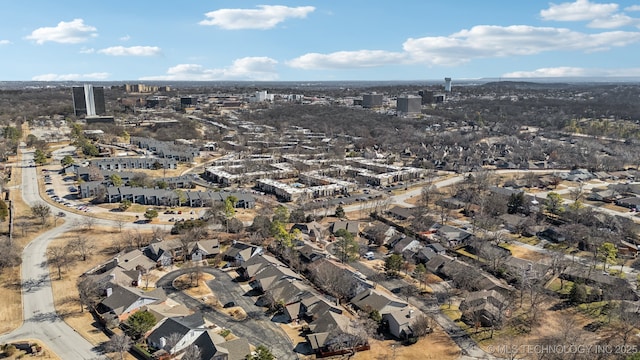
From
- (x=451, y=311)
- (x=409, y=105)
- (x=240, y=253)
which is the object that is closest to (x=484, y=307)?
(x=451, y=311)

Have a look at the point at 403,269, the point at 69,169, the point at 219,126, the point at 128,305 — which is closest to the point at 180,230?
the point at 128,305

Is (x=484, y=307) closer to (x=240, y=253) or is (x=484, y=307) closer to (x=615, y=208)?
(x=240, y=253)

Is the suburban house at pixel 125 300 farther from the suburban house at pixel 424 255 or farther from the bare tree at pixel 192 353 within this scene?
the suburban house at pixel 424 255

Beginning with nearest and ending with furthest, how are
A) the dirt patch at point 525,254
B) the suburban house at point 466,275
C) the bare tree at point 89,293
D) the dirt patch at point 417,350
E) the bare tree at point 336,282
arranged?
the dirt patch at point 417,350 → the bare tree at point 89,293 → the bare tree at point 336,282 → the suburban house at point 466,275 → the dirt patch at point 525,254

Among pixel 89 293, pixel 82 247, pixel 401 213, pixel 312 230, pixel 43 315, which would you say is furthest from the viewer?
pixel 401 213

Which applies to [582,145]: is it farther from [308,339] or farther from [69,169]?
[69,169]

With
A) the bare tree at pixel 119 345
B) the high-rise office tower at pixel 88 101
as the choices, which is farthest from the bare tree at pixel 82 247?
the high-rise office tower at pixel 88 101

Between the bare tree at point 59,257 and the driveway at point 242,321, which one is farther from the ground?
the bare tree at point 59,257

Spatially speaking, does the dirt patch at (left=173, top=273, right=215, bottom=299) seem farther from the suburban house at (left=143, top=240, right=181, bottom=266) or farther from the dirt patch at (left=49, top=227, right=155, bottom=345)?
the dirt patch at (left=49, top=227, right=155, bottom=345)

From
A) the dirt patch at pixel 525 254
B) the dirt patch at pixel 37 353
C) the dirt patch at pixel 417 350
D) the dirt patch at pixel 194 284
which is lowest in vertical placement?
the dirt patch at pixel 417 350
